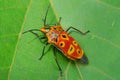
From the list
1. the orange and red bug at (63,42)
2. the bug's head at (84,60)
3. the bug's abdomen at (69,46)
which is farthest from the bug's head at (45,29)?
the bug's head at (84,60)

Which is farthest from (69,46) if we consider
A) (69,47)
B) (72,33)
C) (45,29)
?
(45,29)

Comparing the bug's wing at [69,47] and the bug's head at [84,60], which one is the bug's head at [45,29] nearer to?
the bug's wing at [69,47]

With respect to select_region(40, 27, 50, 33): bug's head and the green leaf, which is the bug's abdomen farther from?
select_region(40, 27, 50, 33): bug's head

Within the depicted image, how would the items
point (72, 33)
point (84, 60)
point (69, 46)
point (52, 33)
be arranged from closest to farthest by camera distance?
point (84, 60), point (72, 33), point (69, 46), point (52, 33)

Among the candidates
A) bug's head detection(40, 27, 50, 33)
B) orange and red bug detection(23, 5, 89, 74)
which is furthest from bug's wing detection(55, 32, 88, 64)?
bug's head detection(40, 27, 50, 33)

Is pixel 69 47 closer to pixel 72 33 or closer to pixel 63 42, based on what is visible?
pixel 63 42

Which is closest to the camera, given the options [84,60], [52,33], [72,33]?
[84,60]

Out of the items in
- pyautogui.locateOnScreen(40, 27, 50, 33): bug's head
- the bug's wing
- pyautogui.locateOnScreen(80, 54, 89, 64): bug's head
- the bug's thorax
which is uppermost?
pyautogui.locateOnScreen(40, 27, 50, 33): bug's head

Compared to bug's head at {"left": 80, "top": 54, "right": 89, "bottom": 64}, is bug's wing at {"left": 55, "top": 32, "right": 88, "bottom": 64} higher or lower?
higher
